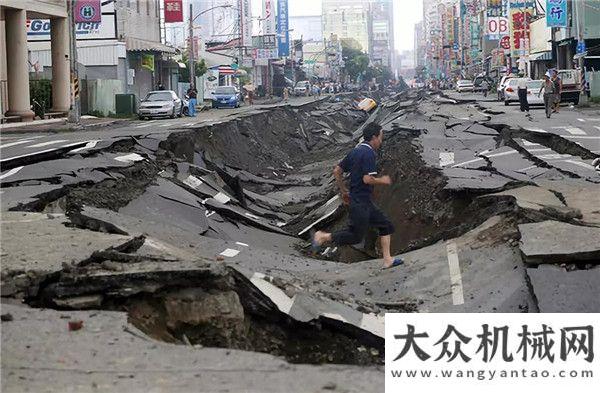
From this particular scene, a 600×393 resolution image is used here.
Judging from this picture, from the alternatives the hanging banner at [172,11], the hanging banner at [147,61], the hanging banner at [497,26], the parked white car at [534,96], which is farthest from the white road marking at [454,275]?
the hanging banner at [497,26]

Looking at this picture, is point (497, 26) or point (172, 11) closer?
point (172, 11)

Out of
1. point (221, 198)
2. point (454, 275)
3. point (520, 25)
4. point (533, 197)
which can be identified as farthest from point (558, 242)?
point (520, 25)

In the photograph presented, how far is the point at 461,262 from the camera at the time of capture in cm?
1077

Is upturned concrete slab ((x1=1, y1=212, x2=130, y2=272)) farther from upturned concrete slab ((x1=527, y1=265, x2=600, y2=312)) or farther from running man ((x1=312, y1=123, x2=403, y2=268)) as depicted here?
upturned concrete slab ((x1=527, y1=265, x2=600, y2=312))

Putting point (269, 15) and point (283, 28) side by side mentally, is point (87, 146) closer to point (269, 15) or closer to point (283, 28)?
point (269, 15)

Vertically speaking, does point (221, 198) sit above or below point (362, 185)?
below

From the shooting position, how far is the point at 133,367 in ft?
18.6

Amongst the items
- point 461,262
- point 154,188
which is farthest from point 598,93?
point 461,262

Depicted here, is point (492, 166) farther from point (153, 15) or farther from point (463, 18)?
point (463, 18)

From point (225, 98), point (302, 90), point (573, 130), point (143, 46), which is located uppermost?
point (143, 46)

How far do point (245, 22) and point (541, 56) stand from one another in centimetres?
4738

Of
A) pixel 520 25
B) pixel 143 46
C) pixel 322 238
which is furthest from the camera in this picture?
pixel 520 25

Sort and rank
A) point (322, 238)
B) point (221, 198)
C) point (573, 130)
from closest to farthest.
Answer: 1. point (322, 238)
2. point (221, 198)
3. point (573, 130)

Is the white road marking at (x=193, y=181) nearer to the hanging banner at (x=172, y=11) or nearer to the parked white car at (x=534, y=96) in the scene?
the parked white car at (x=534, y=96)
